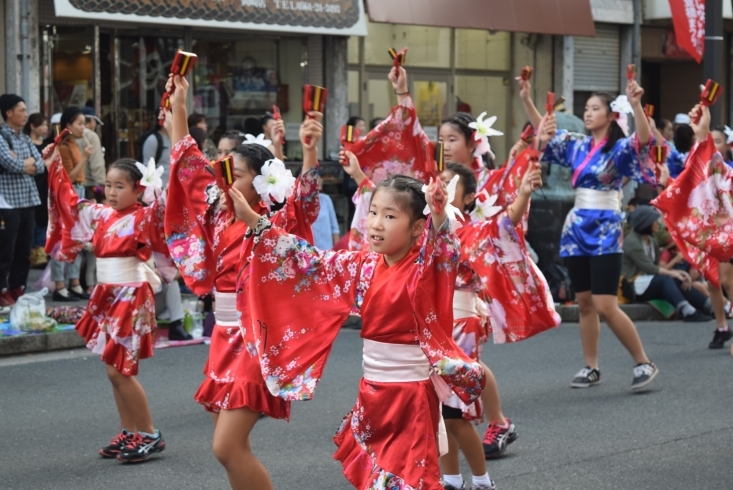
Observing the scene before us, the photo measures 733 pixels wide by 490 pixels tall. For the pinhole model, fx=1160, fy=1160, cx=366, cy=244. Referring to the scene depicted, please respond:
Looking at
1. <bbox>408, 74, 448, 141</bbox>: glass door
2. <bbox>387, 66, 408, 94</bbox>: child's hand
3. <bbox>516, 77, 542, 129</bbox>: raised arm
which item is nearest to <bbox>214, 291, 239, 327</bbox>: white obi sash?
<bbox>387, 66, 408, 94</bbox>: child's hand

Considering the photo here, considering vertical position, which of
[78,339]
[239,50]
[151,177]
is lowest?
[78,339]

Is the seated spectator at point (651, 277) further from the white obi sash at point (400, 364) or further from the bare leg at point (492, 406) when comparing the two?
the white obi sash at point (400, 364)

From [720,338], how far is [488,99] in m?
9.30

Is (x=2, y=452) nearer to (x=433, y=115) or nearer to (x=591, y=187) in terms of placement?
(x=591, y=187)

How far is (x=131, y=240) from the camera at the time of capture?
19.7 ft

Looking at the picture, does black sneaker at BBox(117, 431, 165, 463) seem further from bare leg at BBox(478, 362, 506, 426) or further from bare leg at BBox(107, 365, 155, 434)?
bare leg at BBox(478, 362, 506, 426)

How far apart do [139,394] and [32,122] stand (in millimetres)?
5259

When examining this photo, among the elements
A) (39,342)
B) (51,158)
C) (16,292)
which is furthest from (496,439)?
(16,292)

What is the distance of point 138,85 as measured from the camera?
1345 centimetres

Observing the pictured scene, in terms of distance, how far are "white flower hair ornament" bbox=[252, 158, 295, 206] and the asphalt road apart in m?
1.54

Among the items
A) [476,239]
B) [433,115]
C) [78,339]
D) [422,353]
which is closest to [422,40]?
[433,115]

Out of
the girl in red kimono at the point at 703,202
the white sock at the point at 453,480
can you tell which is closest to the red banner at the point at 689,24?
the girl in red kimono at the point at 703,202

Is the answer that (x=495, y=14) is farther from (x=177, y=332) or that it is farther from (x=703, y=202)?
(x=703, y=202)

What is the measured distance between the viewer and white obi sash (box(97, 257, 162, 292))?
608 centimetres
